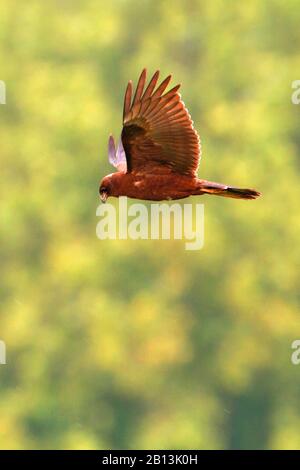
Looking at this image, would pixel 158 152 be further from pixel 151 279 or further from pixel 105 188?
pixel 151 279

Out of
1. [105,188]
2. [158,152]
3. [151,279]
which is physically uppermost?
[151,279]

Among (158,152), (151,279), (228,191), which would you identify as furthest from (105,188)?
(151,279)

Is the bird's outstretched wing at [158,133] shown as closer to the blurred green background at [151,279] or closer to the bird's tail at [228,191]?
the bird's tail at [228,191]

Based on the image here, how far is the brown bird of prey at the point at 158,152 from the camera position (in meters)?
5.47

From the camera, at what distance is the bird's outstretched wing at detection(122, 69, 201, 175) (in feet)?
18.4

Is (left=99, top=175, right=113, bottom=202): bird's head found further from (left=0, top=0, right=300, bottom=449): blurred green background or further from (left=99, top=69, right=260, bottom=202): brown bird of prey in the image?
(left=0, top=0, right=300, bottom=449): blurred green background

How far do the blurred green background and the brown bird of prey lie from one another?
13934 millimetres

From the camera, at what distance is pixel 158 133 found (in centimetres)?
574

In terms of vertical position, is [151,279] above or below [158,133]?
above

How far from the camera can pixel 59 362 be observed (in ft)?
70.2

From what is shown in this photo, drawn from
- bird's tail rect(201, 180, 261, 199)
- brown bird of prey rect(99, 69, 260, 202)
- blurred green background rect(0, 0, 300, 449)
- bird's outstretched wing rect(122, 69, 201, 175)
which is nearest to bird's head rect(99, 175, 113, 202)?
brown bird of prey rect(99, 69, 260, 202)

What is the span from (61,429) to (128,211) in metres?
4.20

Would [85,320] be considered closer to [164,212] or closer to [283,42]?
[164,212]

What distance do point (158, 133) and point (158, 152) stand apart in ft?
0.30
